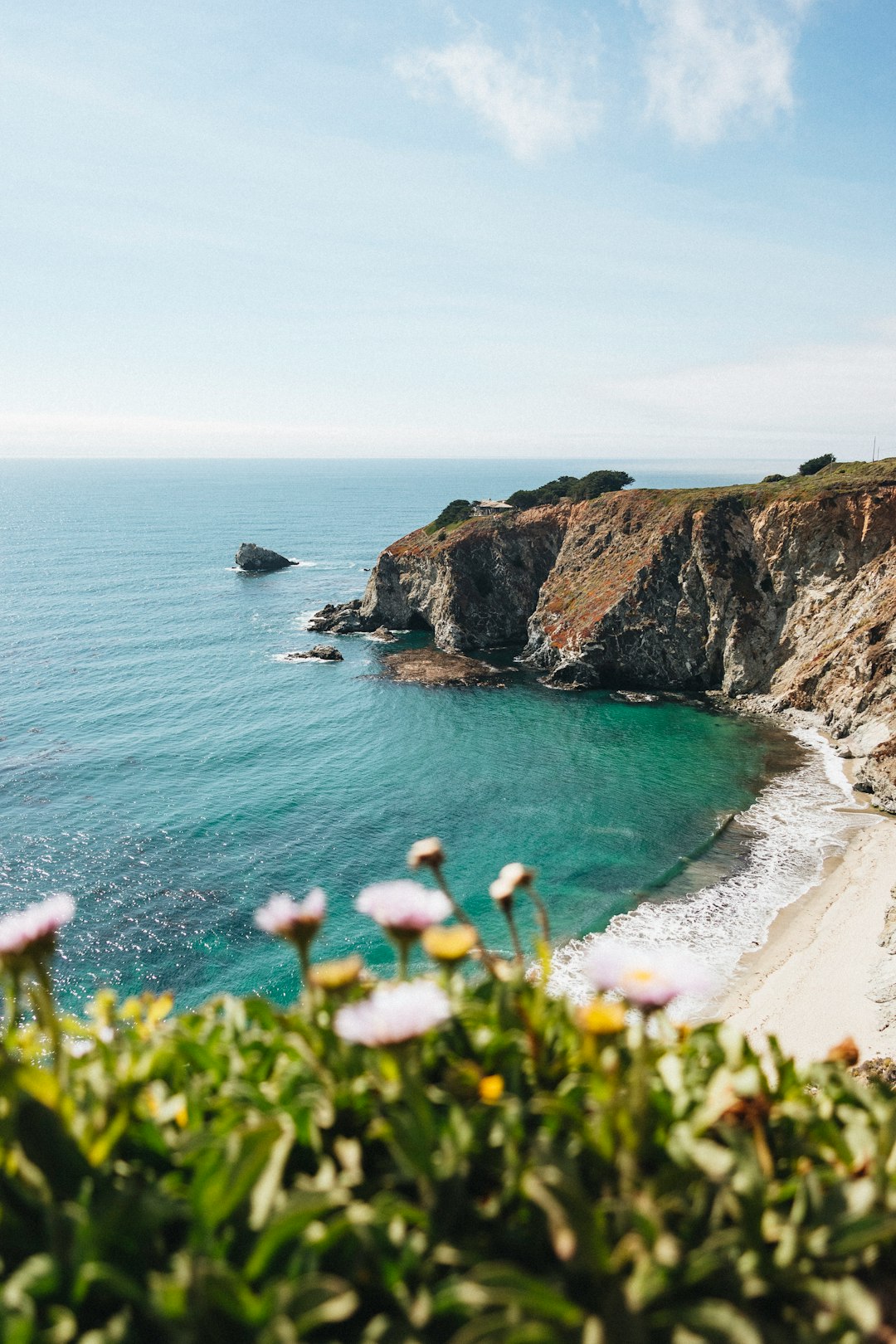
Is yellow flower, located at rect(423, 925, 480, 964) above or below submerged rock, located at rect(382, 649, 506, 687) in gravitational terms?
above

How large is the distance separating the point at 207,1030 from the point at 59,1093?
1.11m

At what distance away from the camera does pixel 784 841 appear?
105 ft

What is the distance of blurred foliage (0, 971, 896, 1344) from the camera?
208 cm

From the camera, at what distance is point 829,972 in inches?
913

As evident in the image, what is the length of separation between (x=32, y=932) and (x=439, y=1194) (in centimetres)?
189

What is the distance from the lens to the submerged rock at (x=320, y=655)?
6059 centimetres

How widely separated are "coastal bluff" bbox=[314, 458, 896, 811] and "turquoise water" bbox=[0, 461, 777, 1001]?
497 cm

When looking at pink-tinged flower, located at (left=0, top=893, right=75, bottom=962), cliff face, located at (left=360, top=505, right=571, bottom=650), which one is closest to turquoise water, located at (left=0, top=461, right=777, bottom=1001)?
cliff face, located at (left=360, top=505, right=571, bottom=650)

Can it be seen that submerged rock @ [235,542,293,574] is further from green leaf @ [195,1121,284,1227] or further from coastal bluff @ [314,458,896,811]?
green leaf @ [195,1121,284,1227]

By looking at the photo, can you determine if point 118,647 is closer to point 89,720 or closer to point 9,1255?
point 89,720

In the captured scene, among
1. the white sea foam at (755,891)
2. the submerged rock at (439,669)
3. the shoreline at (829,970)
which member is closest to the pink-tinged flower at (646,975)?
the shoreline at (829,970)

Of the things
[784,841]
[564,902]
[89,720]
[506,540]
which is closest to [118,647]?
[89,720]

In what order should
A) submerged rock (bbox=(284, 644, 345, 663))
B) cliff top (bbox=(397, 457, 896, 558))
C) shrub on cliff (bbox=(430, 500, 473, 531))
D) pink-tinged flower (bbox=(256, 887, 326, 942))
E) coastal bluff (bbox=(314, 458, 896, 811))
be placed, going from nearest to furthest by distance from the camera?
pink-tinged flower (bbox=(256, 887, 326, 942)) → coastal bluff (bbox=(314, 458, 896, 811)) → cliff top (bbox=(397, 457, 896, 558)) → submerged rock (bbox=(284, 644, 345, 663)) → shrub on cliff (bbox=(430, 500, 473, 531))

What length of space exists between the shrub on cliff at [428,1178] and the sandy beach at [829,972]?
19.1 meters
